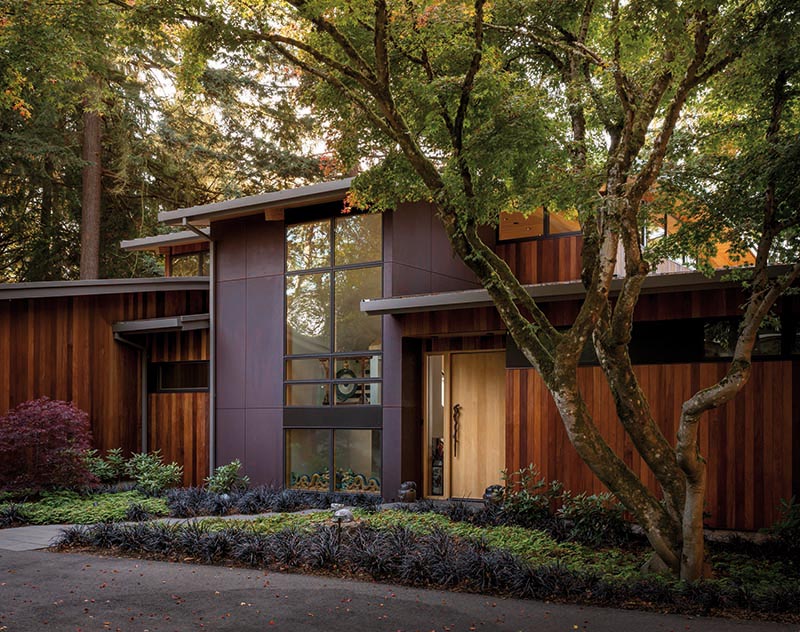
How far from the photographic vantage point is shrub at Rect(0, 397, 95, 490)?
12453mm

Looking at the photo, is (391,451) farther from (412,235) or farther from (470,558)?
(470,558)

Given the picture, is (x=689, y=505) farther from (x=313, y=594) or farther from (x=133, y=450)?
(x=133, y=450)

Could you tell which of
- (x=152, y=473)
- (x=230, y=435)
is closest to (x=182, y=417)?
(x=230, y=435)

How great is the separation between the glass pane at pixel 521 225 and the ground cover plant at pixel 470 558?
5260 millimetres

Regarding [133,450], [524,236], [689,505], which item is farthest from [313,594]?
[133,450]

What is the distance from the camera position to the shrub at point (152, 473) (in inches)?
526

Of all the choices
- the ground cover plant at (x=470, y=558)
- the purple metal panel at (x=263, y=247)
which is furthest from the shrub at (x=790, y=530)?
the purple metal panel at (x=263, y=247)

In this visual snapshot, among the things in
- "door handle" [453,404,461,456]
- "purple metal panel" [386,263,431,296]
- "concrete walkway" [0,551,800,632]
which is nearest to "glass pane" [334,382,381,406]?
"door handle" [453,404,461,456]

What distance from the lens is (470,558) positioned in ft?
24.1

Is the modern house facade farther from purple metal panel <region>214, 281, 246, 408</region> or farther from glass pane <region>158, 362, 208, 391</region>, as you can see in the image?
glass pane <region>158, 362, 208, 391</region>

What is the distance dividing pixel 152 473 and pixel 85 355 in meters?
2.90

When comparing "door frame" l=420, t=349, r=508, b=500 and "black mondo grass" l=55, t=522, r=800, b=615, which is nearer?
"black mondo grass" l=55, t=522, r=800, b=615

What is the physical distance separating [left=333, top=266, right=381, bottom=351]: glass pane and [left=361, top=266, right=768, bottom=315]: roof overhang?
0.57m

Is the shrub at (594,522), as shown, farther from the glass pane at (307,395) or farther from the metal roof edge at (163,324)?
the metal roof edge at (163,324)
